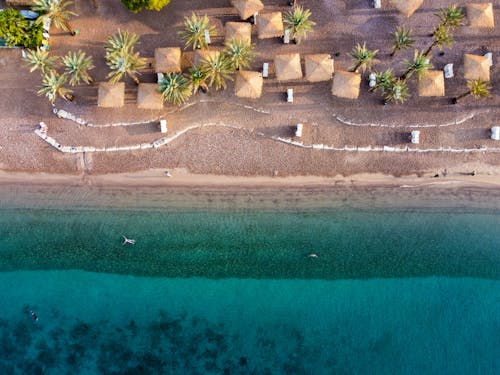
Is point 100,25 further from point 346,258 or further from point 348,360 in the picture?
point 348,360

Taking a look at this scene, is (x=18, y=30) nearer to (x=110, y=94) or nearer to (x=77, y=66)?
(x=77, y=66)

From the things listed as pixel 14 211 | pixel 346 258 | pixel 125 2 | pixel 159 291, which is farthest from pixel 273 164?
pixel 14 211

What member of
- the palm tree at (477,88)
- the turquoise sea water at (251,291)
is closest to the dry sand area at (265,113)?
the palm tree at (477,88)

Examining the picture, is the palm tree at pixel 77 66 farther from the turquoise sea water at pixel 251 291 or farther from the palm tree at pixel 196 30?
the turquoise sea water at pixel 251 291

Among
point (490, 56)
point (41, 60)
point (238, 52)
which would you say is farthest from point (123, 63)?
point (490, 56)

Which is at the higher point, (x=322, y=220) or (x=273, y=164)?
(x=273, y=164)

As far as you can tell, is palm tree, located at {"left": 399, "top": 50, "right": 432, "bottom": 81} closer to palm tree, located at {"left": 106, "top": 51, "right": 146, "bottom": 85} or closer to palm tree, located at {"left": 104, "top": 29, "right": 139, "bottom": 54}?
palm tree, located at {"left": 106, "top": 51, "right": 146, "bottom": 85}

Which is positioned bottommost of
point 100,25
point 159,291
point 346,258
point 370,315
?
point 370,315
